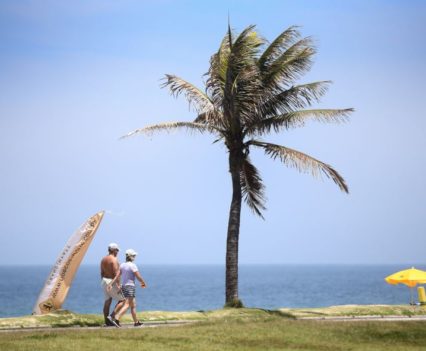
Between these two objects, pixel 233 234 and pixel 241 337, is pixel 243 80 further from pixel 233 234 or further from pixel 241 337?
pixel 241 337

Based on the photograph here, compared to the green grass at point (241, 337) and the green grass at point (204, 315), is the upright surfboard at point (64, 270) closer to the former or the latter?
the green grass at point (204, 315)

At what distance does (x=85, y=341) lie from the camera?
61.7 feet

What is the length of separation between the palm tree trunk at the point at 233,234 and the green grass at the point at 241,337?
504 centimetres

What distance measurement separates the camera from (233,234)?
28.1 metres

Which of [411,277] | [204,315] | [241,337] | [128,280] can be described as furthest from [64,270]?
[411,277]

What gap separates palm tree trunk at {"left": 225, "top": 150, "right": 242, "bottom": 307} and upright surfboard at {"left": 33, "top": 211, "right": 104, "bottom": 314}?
192 inches

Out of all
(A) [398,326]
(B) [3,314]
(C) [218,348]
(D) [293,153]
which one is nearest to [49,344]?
(C) [218,348]

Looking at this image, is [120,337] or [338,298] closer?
[120,337]

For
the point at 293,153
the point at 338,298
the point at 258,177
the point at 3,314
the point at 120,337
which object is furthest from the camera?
the point at 338,298

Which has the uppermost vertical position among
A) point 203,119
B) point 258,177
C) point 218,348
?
point 203,119

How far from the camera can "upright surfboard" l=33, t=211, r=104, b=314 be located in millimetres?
25203

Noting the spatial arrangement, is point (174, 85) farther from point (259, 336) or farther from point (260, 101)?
point (259, 336)

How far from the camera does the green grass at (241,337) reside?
1832cm

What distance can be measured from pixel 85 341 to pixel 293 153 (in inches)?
460
